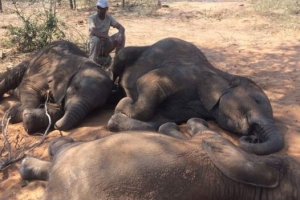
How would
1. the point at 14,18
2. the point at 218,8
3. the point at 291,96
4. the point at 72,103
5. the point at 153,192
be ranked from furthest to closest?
the point at 218,8 → the point at 14,18 → the point at 291,96 → the point at 72,103 → the point at 153,192

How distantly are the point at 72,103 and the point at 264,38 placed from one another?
25.1 feet

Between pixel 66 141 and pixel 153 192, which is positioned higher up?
pixel 153 192

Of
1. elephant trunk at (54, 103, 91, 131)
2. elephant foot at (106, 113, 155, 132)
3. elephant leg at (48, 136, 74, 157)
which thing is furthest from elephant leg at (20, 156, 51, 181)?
elephant foot at (106, 113, 155, 132)

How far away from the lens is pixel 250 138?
5.02m

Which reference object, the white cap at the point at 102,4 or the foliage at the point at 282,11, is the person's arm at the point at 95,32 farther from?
the foliage at the point at 282,11

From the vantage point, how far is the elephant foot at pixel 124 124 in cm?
561

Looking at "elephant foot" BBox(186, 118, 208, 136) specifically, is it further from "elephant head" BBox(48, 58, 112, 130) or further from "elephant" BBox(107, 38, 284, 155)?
"elephant head" BBox(48, 58, 112, 130)

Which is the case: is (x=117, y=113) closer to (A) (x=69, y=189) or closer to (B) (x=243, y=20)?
(A) (x=69, y=189)

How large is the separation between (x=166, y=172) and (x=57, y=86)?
A: 348 centimetres

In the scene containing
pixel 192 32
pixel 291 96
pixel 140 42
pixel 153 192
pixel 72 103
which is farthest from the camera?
pixel 192 32

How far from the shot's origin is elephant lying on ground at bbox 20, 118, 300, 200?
10.5 ft

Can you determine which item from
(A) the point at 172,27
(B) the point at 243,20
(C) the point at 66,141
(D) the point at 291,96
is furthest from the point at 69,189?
(B) the point at 243,20

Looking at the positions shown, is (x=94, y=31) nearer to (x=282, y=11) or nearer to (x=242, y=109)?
(x=242, y=109)

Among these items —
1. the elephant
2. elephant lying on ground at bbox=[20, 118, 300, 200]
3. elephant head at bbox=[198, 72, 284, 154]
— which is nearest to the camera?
elephant lying on ground at bbox=[20, 118, 300, 200]
